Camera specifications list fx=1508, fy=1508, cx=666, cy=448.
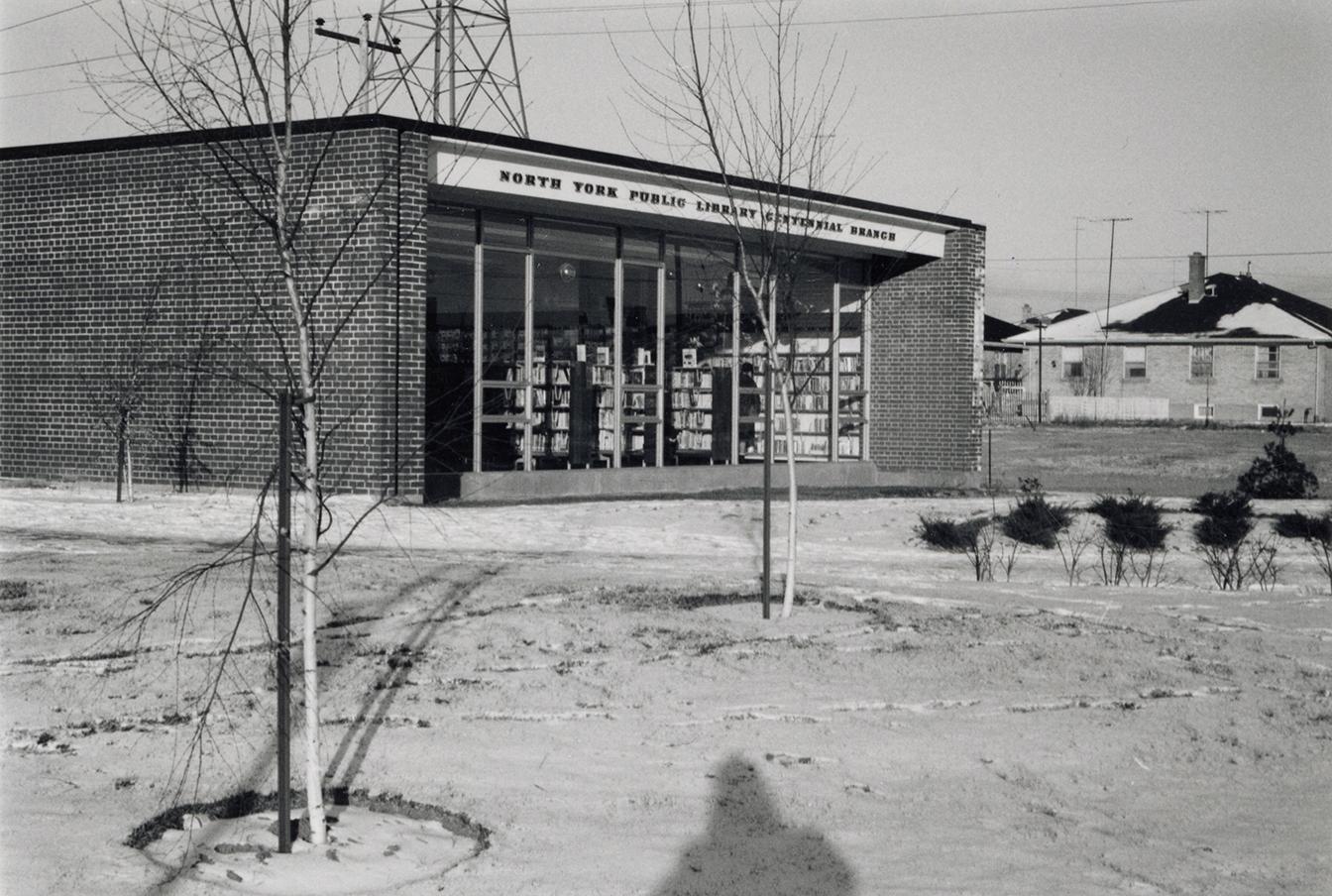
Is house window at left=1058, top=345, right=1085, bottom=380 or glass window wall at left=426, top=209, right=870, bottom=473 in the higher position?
house window at left=1058, top=345, right=1085, bottom=380

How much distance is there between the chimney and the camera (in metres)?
67.3

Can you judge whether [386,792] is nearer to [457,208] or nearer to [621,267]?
[457,208]

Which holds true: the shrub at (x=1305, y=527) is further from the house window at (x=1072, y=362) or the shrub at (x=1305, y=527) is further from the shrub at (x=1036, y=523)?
the house window at (x=1072, y=362)

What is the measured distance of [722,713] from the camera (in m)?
8.28

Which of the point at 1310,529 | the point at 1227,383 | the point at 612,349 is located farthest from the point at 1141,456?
the point at 1227,383

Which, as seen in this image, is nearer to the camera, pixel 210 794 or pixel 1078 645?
pixel 210 794

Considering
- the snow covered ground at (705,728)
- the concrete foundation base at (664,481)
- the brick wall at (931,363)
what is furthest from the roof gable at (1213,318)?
the snow covered ground at (705,728)

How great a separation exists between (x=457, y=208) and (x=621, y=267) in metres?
3.35

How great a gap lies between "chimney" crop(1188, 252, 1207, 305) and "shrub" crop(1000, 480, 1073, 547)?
53.9 meters

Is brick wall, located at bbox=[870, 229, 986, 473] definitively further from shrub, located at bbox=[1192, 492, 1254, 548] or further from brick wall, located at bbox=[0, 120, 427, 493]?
brick wall, located at bbox=[0, 120, 427, 493]

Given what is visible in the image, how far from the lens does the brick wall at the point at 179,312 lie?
17047 mm

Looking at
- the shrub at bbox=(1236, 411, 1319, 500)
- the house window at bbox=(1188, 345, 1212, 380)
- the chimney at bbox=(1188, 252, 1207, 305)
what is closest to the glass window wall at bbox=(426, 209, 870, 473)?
the shrub at bbox=(1236, 411, 1319, 500)

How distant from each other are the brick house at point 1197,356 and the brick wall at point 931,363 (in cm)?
3839

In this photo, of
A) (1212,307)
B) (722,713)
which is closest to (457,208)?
(722,713)
